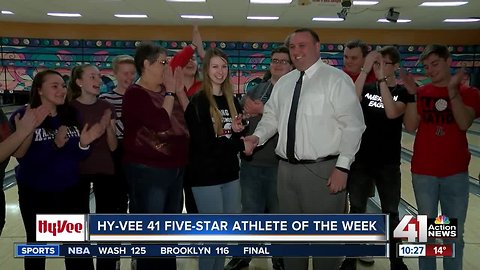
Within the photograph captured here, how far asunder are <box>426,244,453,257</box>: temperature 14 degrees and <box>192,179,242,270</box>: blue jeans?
97 centimetres

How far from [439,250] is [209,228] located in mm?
1132

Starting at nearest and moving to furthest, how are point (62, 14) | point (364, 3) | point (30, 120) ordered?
point (30, 120)
point (364, 3)
point (62, 14)

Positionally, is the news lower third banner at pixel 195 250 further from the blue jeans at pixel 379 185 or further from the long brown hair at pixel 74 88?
the long brown hair at pixel 74 88

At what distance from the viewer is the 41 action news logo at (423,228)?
2131 millimetres

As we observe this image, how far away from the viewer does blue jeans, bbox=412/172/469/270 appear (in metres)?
2.17

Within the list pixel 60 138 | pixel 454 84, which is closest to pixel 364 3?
pixel 454 84

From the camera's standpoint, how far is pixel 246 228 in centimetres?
208

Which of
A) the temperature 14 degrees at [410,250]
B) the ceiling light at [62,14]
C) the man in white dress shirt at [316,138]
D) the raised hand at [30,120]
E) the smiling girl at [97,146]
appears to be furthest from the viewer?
the ceiling light at [62,14]

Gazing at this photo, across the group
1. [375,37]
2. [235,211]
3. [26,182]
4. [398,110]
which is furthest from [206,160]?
[375,37]

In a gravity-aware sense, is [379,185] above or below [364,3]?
below

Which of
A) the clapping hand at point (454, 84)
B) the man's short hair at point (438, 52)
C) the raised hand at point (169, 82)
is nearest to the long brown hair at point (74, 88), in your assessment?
the raised hand at point (169, 82)

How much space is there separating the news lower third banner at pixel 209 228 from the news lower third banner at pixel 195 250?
1.1 inches

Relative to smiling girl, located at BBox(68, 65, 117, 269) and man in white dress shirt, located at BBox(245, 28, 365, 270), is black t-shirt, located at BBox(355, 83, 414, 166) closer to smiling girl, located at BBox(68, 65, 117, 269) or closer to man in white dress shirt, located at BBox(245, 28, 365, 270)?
man in white dress shirt, located at BBox(245, 28, 365, 270)

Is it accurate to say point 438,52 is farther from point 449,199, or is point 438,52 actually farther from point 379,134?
point 449,199
